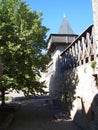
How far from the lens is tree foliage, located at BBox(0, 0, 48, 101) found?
57.8ft

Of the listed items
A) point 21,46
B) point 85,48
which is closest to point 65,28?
point 21,46

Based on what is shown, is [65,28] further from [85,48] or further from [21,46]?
[85,48]

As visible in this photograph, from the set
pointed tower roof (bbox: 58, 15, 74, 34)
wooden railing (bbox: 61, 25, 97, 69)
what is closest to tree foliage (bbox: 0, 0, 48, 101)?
wooden railing (bbox: 61, 25, 97, 69)

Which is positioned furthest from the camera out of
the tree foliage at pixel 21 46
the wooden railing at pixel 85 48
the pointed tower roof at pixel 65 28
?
the pointed tower roof at pixel 65 28

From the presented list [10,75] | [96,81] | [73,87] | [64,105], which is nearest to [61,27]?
[64,105]

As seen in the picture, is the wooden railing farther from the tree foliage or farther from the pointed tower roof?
the pointed tower roof

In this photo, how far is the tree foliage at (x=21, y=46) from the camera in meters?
17.6

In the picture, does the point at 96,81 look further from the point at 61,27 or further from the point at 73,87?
the point at 61,27

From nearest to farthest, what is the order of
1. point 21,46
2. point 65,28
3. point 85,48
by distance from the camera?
point 85,48
point 21,46
point 65,28

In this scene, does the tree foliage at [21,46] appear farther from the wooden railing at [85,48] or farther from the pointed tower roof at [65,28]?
the pointed tower roof at [65,28]

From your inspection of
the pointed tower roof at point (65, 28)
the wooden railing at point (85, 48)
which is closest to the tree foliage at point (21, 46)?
the wooden railing at point (85, 48)

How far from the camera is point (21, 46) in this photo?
Answer: 1802 centimetres

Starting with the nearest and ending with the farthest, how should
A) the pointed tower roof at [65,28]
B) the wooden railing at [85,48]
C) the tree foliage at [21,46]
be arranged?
the wooden railing at [85,48], the tree foliage at [21,46], the pointed tower roof at [65,28]

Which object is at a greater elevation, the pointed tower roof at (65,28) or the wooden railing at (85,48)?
the pointed tower roof at (65,28)
